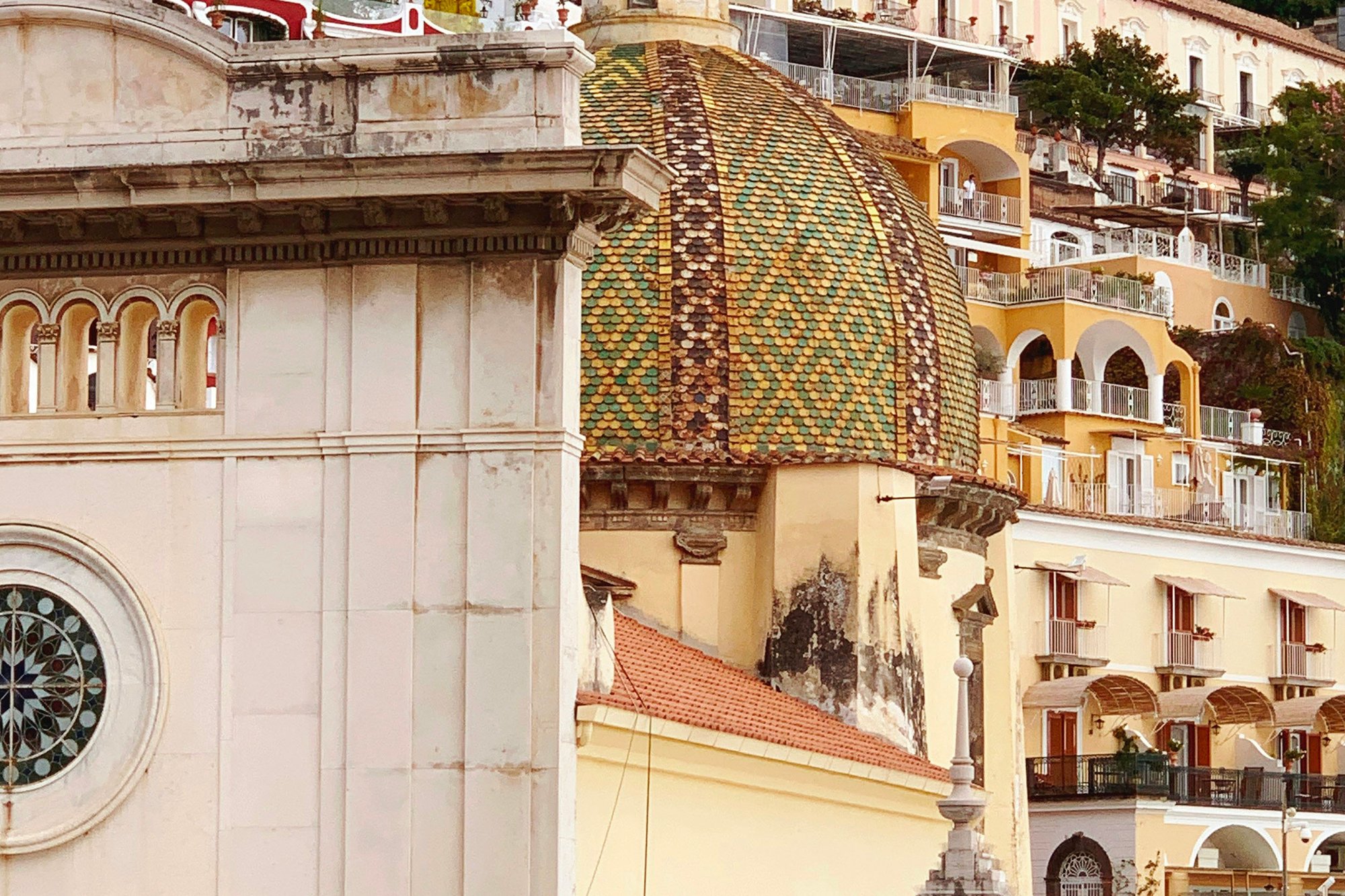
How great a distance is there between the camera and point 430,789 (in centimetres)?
2672

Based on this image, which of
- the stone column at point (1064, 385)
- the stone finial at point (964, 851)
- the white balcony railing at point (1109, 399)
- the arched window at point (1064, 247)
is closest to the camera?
the stone finial at point (964, 851)

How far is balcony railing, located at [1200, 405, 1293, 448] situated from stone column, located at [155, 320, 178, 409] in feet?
145

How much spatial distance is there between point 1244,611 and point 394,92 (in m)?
37.3

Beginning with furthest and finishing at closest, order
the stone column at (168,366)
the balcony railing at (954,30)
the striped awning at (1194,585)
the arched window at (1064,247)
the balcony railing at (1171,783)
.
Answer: the balcony railing at (954,30), the arched window at (1064,247), the striped awning at (1194,585), the balcony railing at (1171,783), the stone column at (168,366)

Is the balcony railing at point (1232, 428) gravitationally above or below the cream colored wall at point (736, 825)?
above

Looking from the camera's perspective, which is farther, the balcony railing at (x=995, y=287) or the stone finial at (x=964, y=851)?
the balcony railing at (x=995, y=287)

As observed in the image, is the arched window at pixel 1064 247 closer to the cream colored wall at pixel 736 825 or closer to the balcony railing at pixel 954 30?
the balcony railing at pixel 954 30

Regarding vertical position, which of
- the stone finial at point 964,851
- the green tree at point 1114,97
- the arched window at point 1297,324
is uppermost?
the green tree at point 1114,97

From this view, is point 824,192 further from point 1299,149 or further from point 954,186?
point 1299,149

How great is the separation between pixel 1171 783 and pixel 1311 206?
25.6 metres

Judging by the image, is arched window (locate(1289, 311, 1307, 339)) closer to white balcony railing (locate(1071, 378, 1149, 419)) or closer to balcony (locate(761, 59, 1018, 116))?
balcony (locate(761, 59, 1018, 116))

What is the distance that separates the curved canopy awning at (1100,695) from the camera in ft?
193

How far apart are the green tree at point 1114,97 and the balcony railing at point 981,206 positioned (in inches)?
415

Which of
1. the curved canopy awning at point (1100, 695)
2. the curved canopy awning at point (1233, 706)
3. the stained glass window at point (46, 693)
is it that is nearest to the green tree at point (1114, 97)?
the curved canopy awning at point (1233, 706)
